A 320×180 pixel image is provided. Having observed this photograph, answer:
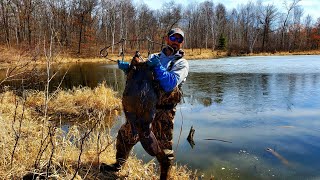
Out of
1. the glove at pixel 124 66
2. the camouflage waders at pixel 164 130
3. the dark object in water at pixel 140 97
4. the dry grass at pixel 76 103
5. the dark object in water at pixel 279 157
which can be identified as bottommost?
the dark object in water at pixel 279 157

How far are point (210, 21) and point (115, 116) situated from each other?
5386 cm

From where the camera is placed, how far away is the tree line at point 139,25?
120 feet

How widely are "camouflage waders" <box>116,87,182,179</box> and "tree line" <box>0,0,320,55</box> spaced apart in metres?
23.8

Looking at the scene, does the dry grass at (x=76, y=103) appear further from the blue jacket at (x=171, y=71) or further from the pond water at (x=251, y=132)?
the blue jacket at (x=171, y=71)

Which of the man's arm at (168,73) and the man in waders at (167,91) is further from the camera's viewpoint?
the man in waders at (167,91)

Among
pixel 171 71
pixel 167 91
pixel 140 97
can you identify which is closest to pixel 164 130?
pixel 167 91

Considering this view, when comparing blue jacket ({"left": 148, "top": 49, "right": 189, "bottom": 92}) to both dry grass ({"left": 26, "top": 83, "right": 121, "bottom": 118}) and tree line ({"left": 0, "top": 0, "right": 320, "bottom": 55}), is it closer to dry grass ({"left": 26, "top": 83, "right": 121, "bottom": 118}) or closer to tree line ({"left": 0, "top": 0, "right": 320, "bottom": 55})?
dry grass ({"left": 26, "top": 83, "right": 121, "bottom": 118})

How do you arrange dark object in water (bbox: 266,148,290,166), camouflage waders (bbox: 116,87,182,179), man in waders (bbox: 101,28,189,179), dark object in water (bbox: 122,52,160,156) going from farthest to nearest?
dark object in water (bbox: 266,148,290,166) → camouflage waders (bbox: 116,87,182,179) → man in waders (bbox: 101,28,189,179) → dark object in water (bbox: 122,52,160,156)

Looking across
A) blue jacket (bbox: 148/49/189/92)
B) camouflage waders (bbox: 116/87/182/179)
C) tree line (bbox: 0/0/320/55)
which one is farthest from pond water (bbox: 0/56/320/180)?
tree line (bbox: 0/0/320/55)

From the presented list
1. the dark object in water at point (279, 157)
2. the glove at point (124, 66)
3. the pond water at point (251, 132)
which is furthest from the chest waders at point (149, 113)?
the dark object in water at point (279, 157)

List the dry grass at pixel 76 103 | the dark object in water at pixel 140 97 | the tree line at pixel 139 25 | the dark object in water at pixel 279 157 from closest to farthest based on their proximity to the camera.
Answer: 1. the dark object in water at pixel 140 97
2. the dark object in water at pixel 279 157
3. the dry grass at pixel 76 103
4. the tree line at pixel 139 25

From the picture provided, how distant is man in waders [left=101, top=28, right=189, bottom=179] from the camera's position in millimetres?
2654

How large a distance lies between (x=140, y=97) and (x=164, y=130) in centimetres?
81

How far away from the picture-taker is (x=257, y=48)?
168 feet
